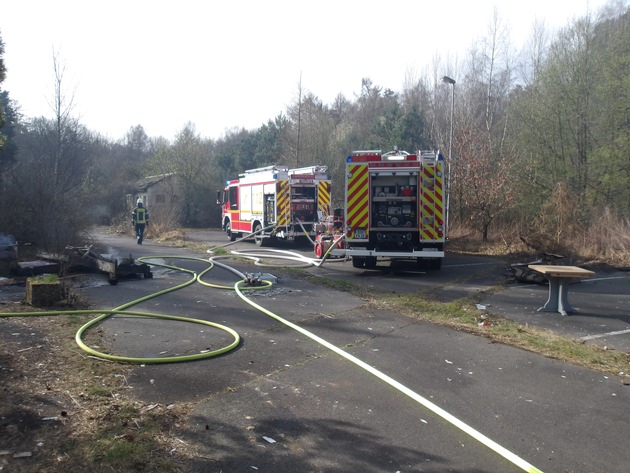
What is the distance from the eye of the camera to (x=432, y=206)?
12922 mm

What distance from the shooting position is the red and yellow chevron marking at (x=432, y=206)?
42.3 feet

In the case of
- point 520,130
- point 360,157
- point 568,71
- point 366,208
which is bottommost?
point 366,208

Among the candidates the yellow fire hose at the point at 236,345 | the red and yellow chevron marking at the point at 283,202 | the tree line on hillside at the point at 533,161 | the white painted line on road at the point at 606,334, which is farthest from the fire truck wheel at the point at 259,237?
the white painted line on road at the point at 606,334

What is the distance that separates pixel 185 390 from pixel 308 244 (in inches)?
663

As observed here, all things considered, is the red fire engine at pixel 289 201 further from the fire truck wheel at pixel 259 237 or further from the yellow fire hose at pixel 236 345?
the yellow fire hose at pixel 236 345

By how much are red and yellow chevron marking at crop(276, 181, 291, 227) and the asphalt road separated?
10.9m

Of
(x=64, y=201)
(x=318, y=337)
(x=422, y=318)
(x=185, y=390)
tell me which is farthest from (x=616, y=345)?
(x=64, y=201)

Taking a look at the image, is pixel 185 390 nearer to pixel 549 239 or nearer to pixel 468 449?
pixel 468 449

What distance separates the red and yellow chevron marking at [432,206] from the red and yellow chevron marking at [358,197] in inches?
55.4

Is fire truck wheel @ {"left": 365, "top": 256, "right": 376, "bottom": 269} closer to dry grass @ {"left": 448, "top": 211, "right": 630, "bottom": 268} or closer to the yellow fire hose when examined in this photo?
→ the yellow fire hose

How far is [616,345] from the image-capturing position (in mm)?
6723

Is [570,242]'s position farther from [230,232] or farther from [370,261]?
[230,232]

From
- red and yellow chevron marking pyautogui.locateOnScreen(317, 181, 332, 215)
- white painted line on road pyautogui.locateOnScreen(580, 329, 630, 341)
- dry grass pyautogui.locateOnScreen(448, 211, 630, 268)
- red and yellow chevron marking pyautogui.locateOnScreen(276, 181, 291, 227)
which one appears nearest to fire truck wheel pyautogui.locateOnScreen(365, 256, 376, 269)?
dry grass pyautogui.locateOnScreen(448, 211, 630, 268)

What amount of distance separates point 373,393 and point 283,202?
1523 cm
